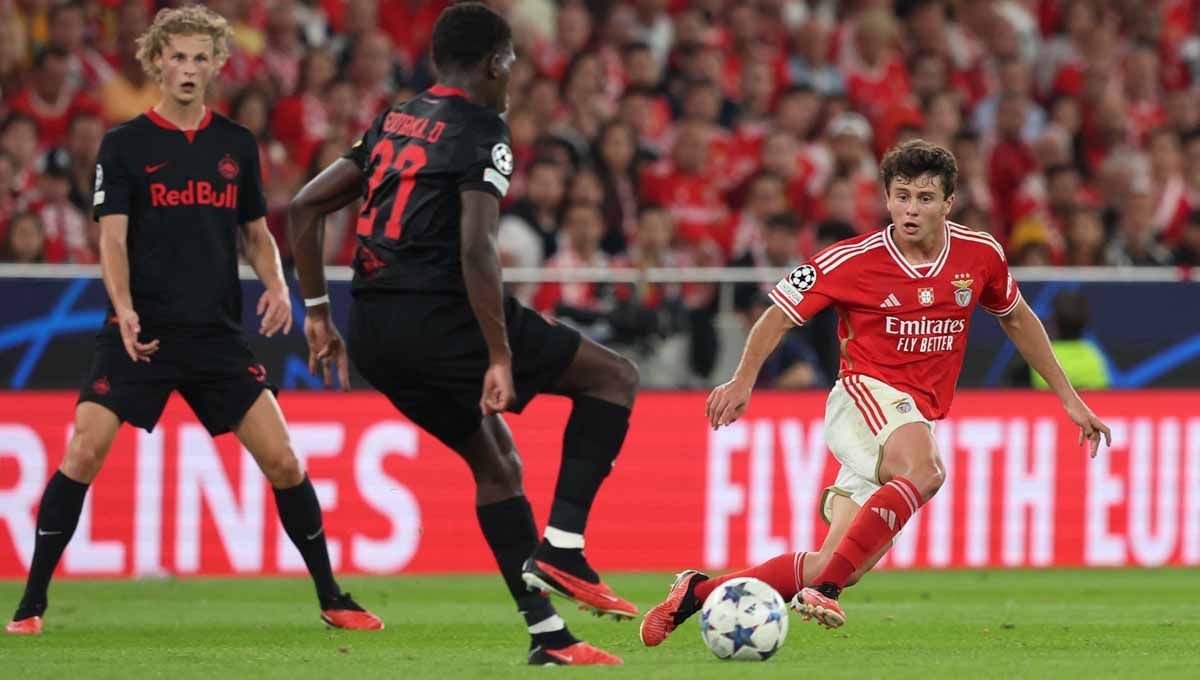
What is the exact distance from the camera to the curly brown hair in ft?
23.3

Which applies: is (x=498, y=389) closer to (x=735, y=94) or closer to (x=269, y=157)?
(x=269, y=157)

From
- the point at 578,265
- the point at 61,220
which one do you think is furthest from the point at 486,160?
the point at 61,220

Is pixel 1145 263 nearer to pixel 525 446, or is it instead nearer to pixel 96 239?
pixel 525 446

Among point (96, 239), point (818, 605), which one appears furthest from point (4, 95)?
point (818, 605)

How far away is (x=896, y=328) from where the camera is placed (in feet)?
23.7

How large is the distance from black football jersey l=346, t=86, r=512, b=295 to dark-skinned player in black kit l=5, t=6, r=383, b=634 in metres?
1.73

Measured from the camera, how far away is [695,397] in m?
11.6

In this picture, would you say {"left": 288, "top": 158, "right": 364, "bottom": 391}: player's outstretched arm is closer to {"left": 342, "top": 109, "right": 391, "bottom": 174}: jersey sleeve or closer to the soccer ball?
{"left": 342, "top": 109, "right": 391, "bottom": 174}: jersey sleeve

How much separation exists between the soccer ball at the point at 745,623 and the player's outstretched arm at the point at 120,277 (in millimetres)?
2589

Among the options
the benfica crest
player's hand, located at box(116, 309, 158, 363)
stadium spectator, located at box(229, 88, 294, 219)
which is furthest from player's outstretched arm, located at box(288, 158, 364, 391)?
stadium spectator, located at box(229, 88, 294, 219)

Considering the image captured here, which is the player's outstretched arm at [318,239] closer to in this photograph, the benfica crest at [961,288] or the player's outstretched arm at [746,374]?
the player's outstretched arm at [746,374]

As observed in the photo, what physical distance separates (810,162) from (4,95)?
19.5ft

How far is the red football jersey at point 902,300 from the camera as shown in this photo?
7180 mm

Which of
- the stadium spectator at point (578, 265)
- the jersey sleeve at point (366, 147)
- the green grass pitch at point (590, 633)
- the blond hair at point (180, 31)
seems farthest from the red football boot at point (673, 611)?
the stadium spectator at point (578, 265)
